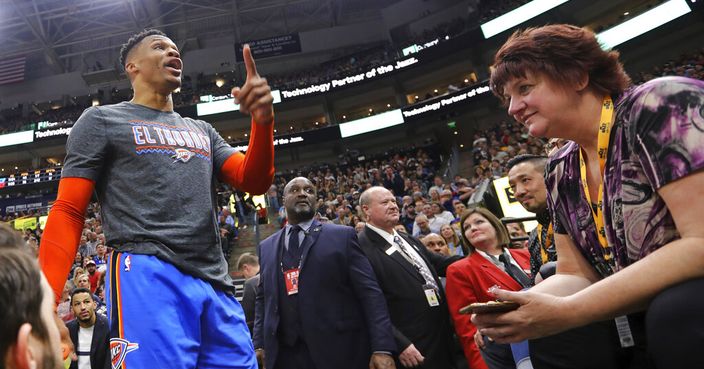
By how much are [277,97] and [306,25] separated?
6.62 meters

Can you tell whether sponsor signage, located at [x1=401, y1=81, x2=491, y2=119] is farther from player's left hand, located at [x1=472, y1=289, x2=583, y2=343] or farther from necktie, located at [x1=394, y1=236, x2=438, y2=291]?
player's left hand, located at [x1=472, y1=289, x2=583, y2=343]

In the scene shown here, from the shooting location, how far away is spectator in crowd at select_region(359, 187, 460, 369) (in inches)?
124

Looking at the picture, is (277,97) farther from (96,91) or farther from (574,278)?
(574,278)

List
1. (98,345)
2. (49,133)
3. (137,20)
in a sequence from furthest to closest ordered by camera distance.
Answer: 1. (137,20)
2. (49,133)
3. (98,345)

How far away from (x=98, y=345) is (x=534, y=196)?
409cm

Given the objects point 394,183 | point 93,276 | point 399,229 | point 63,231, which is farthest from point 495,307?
point 394,183

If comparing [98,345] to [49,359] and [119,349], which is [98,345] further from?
[49,359]

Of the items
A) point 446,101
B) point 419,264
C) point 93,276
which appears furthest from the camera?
point 446,101

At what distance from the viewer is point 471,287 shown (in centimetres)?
302

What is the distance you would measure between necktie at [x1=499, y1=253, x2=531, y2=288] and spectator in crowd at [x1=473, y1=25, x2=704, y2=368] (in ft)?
5.21

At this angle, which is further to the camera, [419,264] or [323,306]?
[419,264]

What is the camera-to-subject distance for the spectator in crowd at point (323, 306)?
2932 mm

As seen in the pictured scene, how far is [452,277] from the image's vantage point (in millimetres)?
3119

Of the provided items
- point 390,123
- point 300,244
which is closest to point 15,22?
point 390,123
